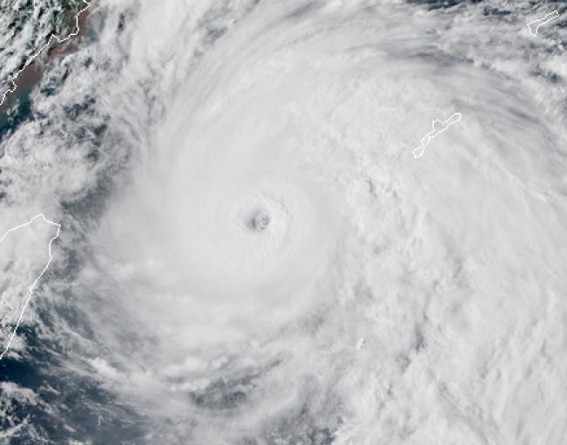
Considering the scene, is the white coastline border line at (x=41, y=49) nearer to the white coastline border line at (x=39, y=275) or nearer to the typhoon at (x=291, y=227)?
the typhoon at (x=291, y=227)

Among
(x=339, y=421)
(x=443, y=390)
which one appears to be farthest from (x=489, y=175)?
(x=339, y=421)

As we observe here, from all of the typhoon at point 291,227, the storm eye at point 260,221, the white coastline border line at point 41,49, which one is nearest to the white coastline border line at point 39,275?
the typhoon at point 291,227

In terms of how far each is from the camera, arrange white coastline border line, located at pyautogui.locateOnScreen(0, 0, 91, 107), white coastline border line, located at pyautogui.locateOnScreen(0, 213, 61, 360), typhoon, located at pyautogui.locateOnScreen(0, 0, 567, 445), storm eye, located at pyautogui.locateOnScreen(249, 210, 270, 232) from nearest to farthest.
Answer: typhoon, located at pyautogui.locateOnScreen(0, 0, 567, 445) → storm eye, located at pyautogui.locateOnScreen(249, 210, 270, 232) → white coastline border line, located at pyautogui.locateOnScreen(0, 213, 61, 360) → white coastline border line, located at pyautogui.locateOnScreen(0, 0, 91, 107)

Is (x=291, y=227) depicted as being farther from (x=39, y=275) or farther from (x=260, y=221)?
(x=39, y=275)

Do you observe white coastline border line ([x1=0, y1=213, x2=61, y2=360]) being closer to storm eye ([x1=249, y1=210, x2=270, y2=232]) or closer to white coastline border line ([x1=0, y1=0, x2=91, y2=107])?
white coastline border line ([x1=0, y1=0, x2=91, y2=107])

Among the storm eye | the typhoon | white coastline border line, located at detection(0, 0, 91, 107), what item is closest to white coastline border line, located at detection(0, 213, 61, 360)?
the typhoon

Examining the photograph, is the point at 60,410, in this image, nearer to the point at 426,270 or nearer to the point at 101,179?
the point at 101,179

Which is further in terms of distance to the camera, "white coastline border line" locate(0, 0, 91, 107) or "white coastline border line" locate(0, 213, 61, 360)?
"white coastline border line" locate(0, 0, 91, 107)

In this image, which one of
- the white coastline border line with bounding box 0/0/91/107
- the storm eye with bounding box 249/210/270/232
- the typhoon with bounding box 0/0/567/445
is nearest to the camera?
the typhoon with bounding box 0/0/567/445
